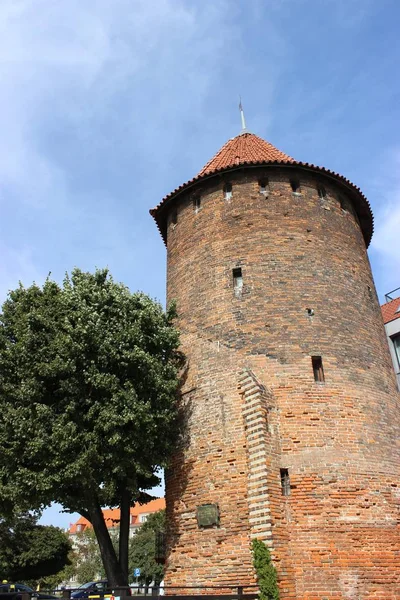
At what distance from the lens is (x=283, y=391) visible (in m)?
12.3

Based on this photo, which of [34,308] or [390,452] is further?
[34,308]

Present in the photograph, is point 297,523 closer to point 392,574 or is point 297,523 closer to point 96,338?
point 392,574

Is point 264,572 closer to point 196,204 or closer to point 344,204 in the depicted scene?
point 196,204

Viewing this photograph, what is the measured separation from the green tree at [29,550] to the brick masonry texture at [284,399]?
2281 cm

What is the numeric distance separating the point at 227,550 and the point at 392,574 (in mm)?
3411

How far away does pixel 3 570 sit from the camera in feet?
103

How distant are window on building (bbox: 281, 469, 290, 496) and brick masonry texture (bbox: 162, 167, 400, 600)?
0.42 feet

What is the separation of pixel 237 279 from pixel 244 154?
16.4 feet

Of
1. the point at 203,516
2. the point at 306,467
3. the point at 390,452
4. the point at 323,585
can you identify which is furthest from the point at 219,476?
the point at 390,452

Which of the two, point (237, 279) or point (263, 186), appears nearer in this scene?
point (237, 279)

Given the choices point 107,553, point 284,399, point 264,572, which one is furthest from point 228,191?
point 107,553

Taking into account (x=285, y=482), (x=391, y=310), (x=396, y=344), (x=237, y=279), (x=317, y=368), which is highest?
(x=391, y=310)

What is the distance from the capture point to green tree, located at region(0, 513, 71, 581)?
31344 millimetres

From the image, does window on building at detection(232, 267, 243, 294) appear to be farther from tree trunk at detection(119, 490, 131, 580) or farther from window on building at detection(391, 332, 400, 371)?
window on building at detection(391, 332, 400, 371)
